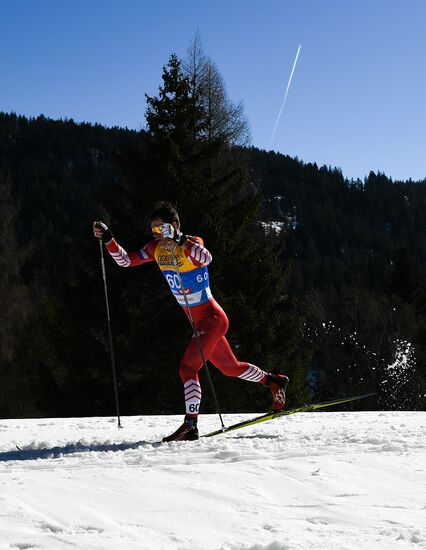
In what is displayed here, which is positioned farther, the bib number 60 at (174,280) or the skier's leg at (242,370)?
the skier's leg at (242,370)

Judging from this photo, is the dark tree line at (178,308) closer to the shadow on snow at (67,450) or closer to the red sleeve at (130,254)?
the red sleeve at (130,254)

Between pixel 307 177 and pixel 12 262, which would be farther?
pixel 307 177

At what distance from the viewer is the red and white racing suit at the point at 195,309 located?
580 centimetres

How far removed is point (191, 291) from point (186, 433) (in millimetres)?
1405

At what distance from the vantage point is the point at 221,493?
3086mm

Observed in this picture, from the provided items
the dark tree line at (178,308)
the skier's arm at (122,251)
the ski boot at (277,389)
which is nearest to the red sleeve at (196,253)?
the skier's arm at (122,251)

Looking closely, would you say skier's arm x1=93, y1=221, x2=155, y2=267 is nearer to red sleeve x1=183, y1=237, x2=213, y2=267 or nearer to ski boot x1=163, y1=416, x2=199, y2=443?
red sleeve x1=183, y1=237, x2=213, y2=267

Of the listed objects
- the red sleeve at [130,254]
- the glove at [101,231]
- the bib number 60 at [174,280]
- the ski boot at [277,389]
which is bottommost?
the ski boot at [277,389]

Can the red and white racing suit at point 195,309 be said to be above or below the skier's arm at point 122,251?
below

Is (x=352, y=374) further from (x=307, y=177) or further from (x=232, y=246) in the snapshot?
(x=307, y=177)

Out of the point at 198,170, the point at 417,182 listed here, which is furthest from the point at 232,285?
the point at 417,182

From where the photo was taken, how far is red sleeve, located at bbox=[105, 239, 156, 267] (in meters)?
6.25

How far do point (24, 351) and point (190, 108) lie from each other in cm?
1863

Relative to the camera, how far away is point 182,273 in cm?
602
